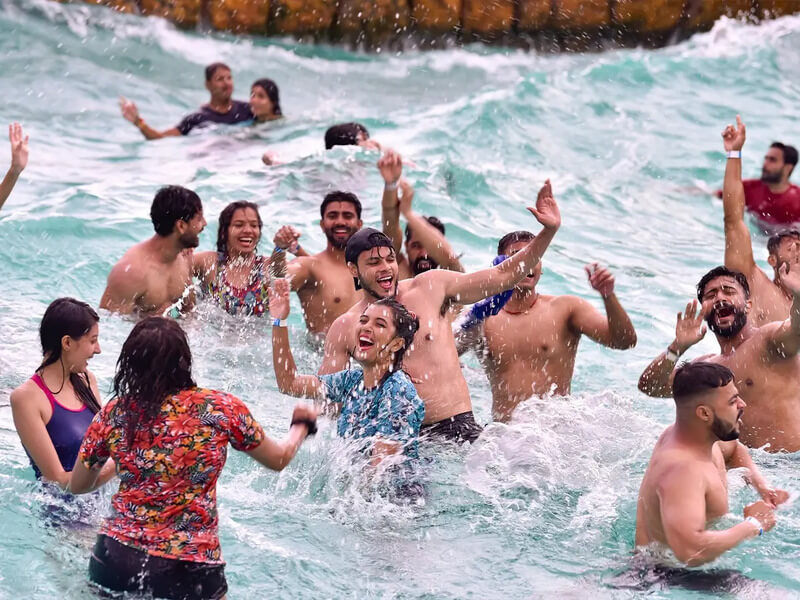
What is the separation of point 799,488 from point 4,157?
11.0 metres

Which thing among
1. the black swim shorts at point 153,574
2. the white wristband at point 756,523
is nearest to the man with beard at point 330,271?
the white wristband at point 756,523

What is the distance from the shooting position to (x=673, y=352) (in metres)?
6.60

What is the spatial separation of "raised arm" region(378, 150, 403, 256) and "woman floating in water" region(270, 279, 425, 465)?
4.82ft

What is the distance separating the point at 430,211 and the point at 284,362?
7.69 meters

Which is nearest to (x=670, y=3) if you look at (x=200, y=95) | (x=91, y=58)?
(x=200, y=95)

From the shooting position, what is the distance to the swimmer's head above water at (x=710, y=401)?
531 cm

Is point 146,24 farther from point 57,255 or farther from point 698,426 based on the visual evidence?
point 698,426

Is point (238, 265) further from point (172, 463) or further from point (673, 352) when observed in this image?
point (172, 463)

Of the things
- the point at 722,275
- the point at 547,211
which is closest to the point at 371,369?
the point at 547,211

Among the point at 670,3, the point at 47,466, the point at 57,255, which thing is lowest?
the point at 57,255

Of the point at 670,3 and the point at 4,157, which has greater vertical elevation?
the point at 670,3

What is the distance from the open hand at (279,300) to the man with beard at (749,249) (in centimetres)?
327

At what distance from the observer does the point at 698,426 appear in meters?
5.36

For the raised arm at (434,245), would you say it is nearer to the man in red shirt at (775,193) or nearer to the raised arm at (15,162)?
the raised arm at (15,162)
